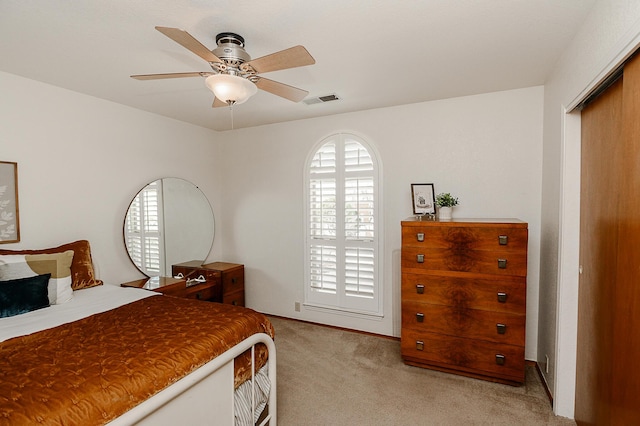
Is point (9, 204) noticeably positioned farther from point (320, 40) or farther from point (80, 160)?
point (320, 40)

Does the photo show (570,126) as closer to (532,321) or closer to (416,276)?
(416,276)

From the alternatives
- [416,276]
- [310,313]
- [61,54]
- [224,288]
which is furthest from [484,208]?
[61,54]

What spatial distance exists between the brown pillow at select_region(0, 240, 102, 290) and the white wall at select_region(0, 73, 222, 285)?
21 cm

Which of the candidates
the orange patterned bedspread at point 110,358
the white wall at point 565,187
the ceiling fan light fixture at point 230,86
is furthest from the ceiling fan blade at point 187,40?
the white wall at point 565,187

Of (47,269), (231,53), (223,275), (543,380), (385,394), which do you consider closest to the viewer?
(231,53)

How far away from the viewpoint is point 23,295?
2.05m

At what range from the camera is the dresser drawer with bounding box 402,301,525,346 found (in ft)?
8.11

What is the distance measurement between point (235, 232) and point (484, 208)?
10.2 ft

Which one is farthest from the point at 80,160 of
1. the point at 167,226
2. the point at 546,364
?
the point at 546,364

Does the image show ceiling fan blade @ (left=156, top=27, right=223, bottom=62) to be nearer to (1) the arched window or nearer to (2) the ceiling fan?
(2) the ceiling fan

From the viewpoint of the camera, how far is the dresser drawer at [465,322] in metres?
2.47

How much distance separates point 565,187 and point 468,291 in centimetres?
105

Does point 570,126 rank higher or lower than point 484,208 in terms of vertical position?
higher

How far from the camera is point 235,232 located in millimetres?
4359
